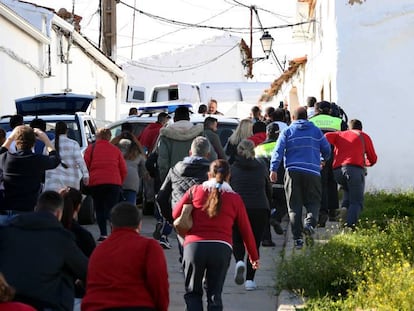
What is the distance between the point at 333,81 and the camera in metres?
18.7

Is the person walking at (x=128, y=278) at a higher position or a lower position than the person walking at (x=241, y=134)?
lower

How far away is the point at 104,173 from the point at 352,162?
3304mm

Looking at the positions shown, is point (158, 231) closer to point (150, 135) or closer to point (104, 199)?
point (104, 199)

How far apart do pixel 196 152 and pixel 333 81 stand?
33.0ft

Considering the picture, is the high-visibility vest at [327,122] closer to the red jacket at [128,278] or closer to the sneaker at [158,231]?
the sneaker at [158,231]

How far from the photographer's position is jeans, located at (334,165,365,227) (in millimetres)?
12453

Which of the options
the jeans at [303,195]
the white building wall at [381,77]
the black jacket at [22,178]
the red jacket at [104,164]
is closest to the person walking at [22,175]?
the black jacket at [22,178]

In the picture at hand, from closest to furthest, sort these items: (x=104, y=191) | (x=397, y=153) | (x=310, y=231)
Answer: (x=310, y=231)
(x=104, y=191)
(x=397, y=153)

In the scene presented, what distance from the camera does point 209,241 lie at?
7.76m

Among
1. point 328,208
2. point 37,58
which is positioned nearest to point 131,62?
point 37,58

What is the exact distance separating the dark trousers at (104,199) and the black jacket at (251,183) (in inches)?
102

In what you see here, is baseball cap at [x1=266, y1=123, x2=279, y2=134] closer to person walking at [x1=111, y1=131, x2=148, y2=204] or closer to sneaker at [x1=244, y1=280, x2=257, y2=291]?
person walking at [x1=111, y1=131, x2=148, y2=204]

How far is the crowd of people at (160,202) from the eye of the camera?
240 inches

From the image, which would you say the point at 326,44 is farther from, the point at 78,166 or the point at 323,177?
the point at 78,166
